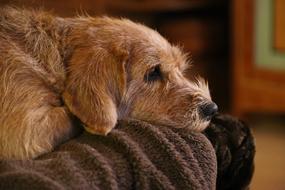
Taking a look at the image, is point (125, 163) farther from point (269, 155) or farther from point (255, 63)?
point (255, 63)

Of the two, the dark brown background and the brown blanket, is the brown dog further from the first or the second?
the dark brown background

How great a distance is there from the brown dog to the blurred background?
135 cm

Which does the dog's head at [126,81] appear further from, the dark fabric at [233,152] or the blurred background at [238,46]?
the blurred background at [238,46]

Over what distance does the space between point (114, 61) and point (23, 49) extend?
17 cm

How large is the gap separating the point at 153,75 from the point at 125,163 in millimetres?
295

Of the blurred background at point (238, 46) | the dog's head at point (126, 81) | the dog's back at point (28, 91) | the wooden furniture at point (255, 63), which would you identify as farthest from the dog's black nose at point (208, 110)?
the wooden furniture at point (255, 63)

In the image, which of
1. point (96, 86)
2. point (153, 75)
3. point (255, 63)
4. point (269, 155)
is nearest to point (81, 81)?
point (96, 86)

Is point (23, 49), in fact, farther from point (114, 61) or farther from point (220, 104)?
point (220, 104)

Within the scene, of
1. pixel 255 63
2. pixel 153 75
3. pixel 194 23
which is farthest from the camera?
pixel 194 23

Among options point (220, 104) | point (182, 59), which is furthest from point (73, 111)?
point (220, 104)

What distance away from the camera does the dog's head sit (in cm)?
97

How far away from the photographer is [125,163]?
0.86 metres

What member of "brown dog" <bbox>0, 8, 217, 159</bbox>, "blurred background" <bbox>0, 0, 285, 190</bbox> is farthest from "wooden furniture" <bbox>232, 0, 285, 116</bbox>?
"brown dog" <bbox>0, 8, 217, 159</bbox>

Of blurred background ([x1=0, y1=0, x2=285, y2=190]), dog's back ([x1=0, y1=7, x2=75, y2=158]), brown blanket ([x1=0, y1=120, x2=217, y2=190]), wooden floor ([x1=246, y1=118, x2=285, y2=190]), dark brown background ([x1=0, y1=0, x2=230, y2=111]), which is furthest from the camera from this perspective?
dark brown background ([x1=0, y1=0, x2=230, y2=111])
